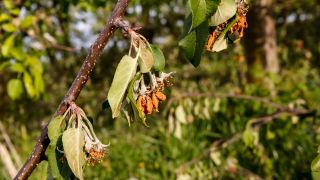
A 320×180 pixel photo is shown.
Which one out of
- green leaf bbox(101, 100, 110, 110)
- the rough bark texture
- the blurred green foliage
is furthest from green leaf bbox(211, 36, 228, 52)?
the rough bark texture

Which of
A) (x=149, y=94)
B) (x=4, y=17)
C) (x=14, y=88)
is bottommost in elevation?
(x=14, y=88)

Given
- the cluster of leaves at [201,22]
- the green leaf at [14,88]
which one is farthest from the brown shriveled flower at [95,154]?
the green leaf at [14,88]

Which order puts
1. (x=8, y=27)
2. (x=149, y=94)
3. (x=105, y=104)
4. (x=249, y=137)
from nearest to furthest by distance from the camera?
(x=149, y=94) → (x=105, y=104) → (x=249, y=137) → (x=8, y=27)

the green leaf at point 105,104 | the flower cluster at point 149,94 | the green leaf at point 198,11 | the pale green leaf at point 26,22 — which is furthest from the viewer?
the pale green leaf at point 26,22

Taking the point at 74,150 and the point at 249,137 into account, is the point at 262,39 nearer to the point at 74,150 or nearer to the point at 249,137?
the point at 249,137

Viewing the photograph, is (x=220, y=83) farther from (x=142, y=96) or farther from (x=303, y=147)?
(x=142, y=96)

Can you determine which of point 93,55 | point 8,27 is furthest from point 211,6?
point 8,27

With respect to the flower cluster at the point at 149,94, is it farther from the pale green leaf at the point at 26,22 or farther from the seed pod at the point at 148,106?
the pale green leaf at the point at 26,22
